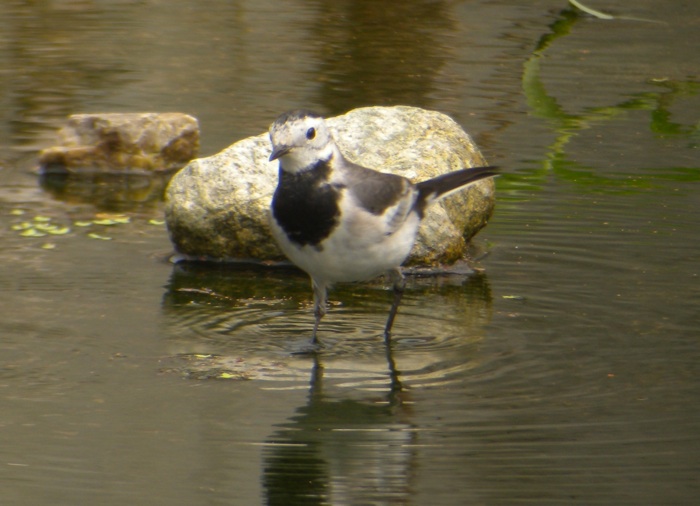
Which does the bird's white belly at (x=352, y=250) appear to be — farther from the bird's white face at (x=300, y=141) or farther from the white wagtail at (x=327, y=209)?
the bird's white face at (x=300, y=141)

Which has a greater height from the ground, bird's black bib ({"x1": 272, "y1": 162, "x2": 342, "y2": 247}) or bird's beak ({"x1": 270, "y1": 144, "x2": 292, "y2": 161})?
bird's beak ({"x1": 270, "y1": 144, "x2": 292, "y2": 161})

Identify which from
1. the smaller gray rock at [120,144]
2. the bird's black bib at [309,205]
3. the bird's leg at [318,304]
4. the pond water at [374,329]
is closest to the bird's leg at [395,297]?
the pond water at [374,329]

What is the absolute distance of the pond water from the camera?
539 cm

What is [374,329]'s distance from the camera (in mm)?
7289

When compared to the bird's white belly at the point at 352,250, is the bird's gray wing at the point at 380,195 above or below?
above

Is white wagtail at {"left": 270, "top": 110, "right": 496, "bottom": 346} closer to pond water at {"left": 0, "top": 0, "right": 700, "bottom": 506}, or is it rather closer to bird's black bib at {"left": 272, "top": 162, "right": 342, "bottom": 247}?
bird's black bib at {"left": 272, "top": 162, "right": 342, "bottom": 247}

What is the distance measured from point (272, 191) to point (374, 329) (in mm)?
1690

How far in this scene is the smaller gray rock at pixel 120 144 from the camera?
1077 cm

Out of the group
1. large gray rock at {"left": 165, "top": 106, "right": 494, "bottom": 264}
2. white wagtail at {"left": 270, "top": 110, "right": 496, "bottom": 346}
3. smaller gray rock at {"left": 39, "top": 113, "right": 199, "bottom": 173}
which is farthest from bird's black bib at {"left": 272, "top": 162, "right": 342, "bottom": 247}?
smaller gray rock at {"left": 39, "top": 113, "right": 199, "bottom": 173}

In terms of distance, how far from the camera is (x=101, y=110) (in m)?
12.4

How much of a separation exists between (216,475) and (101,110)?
7728mm

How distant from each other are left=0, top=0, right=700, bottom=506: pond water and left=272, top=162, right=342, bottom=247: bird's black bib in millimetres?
767

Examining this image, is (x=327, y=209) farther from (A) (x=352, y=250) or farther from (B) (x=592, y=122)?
(B) (x=592, y=122)

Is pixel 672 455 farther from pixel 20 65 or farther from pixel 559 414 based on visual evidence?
pixel 20 65
